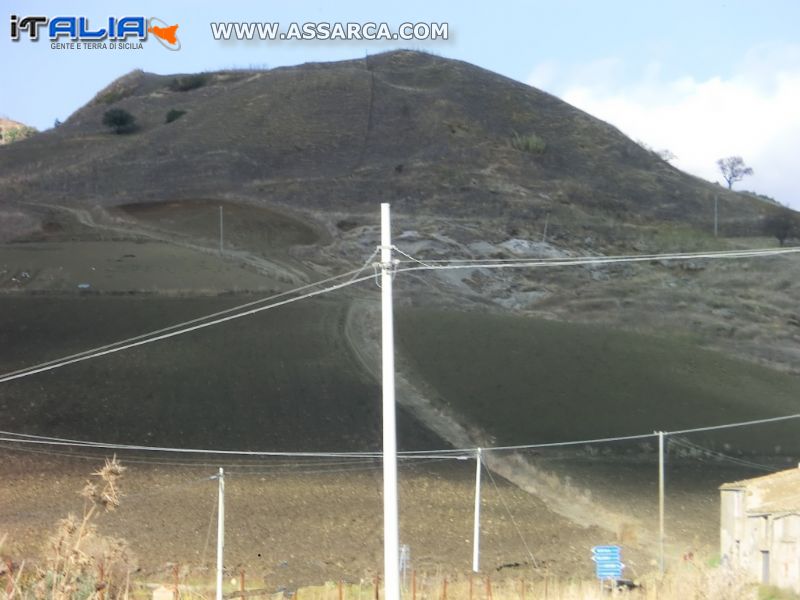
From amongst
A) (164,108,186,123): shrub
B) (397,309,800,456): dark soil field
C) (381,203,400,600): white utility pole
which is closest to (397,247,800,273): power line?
(381,203,400,600): white utility pole

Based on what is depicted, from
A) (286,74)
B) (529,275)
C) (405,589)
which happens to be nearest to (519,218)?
(529,275)

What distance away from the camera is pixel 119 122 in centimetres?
12838

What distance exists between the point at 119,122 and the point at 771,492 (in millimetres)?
110124

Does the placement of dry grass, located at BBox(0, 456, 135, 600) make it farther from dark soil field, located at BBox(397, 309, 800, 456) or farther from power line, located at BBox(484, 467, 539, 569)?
dark soil field, located at BBox(397, 309, 800, 456)

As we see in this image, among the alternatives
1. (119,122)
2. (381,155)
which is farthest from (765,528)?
(119,122)

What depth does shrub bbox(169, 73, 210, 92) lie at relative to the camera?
145625mm

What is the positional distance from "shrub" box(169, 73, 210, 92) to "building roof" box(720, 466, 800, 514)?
123700mm

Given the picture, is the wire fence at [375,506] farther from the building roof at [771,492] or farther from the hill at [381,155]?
the hill at [381,155]

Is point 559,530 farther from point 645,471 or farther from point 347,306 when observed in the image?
point 347,306

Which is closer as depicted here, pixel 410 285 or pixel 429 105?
pixel 410 285

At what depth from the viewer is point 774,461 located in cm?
4612

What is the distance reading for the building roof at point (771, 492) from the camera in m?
29.8

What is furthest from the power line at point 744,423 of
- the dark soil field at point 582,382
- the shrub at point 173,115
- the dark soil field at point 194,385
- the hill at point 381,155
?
the shrub at point 173,115

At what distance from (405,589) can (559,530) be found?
40.8 ft
